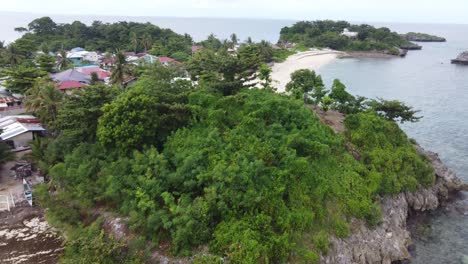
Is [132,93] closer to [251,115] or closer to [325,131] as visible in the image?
[251,115]

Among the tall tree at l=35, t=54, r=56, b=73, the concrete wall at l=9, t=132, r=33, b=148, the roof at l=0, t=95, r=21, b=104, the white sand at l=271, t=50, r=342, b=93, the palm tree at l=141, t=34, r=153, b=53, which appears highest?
the palm tree at l=141, t=34, r=153, b=53

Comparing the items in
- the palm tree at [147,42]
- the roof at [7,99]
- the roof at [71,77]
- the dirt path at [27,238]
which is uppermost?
the palm tree at [147,42]

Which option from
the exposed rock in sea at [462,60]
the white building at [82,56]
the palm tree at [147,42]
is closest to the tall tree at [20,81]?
the white building at [82,56]

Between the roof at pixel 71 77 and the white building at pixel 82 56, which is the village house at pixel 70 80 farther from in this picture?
the white building at pixel 82 56

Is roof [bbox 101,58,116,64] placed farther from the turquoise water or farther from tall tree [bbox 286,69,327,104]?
the turquoise water

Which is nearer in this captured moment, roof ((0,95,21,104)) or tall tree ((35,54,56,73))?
roof ((0,95,21,104))

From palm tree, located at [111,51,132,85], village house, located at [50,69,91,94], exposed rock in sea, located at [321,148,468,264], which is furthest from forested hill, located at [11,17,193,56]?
exposed rock in sea, located at [321,148,468,264]

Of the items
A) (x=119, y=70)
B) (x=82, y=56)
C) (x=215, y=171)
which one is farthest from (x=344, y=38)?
(x=215, y=171)

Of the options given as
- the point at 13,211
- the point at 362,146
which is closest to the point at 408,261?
the point at 362,146
